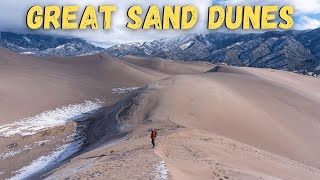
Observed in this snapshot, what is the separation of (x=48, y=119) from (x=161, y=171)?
28.2m

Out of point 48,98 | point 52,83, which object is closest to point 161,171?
point 48,98

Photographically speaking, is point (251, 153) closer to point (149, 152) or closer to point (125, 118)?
point (149, 152)

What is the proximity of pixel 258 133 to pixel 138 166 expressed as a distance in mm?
18317

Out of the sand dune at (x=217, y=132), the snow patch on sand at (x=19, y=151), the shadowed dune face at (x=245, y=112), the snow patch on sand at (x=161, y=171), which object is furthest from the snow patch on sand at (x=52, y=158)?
the snow patch on sand at (x=161, y=171)

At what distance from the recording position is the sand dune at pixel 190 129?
1591 cm

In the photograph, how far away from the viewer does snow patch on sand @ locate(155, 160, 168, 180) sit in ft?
43.4

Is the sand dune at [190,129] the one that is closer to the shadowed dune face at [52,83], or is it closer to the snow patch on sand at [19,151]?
the shadowed dune face at [52,83]

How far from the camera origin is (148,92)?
120 feet

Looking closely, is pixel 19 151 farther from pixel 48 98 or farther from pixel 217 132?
pixel 48 98

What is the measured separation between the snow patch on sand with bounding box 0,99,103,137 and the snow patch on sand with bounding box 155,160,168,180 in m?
22.3

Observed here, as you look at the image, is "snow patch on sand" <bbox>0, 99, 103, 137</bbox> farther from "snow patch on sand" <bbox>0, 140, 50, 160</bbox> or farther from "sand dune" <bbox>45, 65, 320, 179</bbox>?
"sand dune" <bbox>45, 65, 320, 179</bbox>

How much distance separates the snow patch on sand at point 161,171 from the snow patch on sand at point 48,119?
2234 centimetres

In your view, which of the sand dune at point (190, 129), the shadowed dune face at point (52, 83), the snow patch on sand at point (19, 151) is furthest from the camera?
the shadowed dune face at point (52, 83)

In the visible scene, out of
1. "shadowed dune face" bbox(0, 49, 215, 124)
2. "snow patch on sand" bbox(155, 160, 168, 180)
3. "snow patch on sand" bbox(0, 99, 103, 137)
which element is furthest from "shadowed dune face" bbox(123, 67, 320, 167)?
"shadowed dune face" bbox(0, 49, 215, 124)
